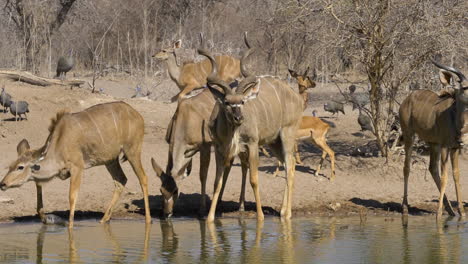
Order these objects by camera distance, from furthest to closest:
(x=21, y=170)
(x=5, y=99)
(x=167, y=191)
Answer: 1. (x=5, y=99)
2. (x=167, y=191)
3. (x=21, y=170)

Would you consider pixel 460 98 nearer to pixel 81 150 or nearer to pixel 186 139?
pixel 186 139

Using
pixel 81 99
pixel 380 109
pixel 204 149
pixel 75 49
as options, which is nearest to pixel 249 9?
pixel 75 49

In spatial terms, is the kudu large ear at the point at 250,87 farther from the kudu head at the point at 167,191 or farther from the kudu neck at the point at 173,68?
the kudu neck at the point at 173,68

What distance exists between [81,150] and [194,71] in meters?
6.16

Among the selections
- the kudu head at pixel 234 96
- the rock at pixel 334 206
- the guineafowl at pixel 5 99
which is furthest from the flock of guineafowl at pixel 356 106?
the guineafowl at pixel 5 99

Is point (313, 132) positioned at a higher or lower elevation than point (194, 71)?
lower

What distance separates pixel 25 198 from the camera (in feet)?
33.9

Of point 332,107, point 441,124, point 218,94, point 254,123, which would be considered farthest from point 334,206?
point 332,107

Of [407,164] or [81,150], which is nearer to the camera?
[81,150]

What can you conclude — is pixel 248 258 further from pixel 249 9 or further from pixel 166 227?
pixel 249 9

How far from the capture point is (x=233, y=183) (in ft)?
38.2

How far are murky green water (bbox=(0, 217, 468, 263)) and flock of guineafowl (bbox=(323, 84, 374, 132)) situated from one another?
12.6 ft

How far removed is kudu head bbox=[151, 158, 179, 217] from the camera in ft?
32.1

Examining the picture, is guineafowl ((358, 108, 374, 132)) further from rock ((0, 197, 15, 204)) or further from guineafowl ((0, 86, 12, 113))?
rock ((0, 197, 15, 204))
